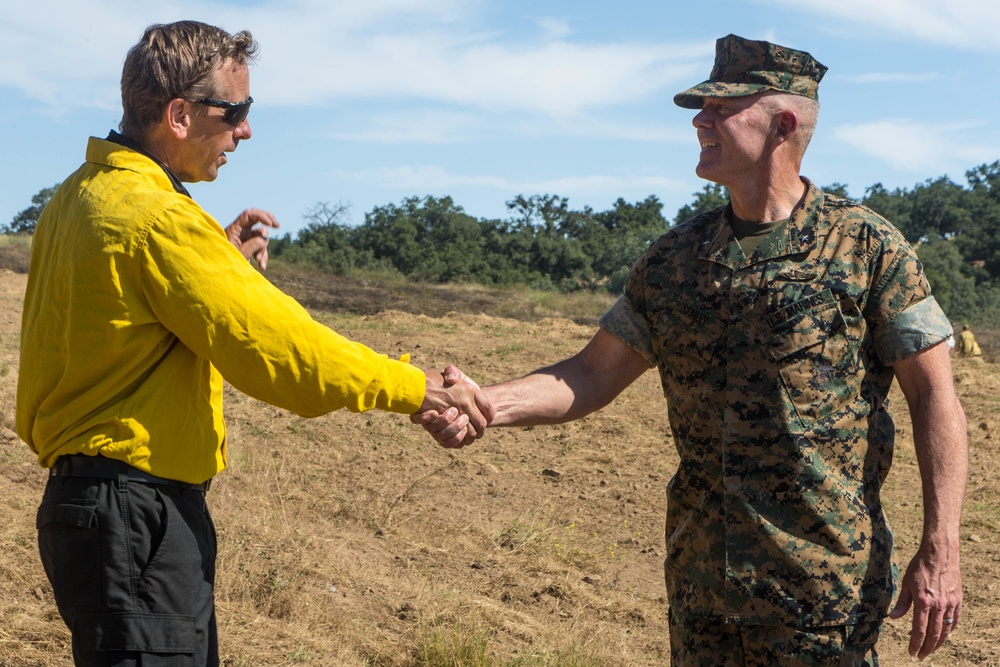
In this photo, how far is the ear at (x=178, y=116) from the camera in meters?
2.81

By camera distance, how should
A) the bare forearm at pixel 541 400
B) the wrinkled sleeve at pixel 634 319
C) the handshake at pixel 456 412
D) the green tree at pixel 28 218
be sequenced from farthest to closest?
the green tree at pixel 28 218 → the bare forearm at pixel 541 400 → the handshake at pixel 456 412 → the wrinkled sleeve at pixel 634 319

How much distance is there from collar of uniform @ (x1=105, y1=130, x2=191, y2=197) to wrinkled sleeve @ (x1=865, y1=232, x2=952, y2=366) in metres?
1.86

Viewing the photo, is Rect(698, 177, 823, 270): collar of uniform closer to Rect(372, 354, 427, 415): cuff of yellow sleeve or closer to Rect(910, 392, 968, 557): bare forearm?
Rect(910, 392, 968, 557): bare forearm

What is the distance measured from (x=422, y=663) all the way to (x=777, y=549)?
235 centimetres

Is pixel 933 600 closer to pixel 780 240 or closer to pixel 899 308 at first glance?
pixel 899 308

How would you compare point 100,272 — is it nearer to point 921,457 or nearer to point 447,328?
point 921,457

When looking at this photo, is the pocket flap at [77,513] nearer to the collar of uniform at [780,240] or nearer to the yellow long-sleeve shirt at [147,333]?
the yellow long-sleeve shirt at [147,333]

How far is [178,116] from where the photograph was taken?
284 cm

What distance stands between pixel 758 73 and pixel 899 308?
0.79 meters

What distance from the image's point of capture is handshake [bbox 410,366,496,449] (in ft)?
11.3

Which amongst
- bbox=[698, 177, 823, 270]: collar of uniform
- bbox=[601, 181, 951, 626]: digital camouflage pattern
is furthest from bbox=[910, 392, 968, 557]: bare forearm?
bbox=[698, 177, 823, 270]: collar of uniform

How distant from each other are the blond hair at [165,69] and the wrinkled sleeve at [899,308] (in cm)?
187

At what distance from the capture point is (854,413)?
2.94 meters

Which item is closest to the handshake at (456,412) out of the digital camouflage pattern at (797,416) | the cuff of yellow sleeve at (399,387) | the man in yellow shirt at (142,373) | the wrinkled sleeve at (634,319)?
the cuff of yellow sleeve at (399,387)
